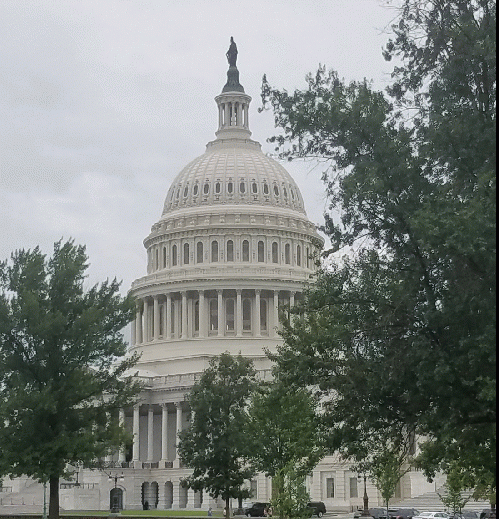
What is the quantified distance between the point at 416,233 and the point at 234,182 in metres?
114

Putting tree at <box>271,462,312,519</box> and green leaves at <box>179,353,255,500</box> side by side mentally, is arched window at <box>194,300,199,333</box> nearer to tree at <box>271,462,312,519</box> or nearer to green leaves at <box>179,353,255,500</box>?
green leaves at <box>179,353,255,500</box>

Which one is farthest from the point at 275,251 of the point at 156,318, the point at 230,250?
the point at 156,318

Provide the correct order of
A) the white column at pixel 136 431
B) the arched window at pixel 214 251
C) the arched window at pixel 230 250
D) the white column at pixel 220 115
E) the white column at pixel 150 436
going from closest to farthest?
the white column at pixel 136 431, the white column at pixel 150 436, the arched window at pixel 230 250, the arched window at pixel 214 251, the white column at pixel 220 115

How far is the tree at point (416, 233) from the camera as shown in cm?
3269

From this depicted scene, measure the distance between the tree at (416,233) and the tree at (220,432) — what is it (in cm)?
3538

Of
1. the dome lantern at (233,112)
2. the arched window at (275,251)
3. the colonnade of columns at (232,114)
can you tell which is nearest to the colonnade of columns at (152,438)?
the arched window at (275,251)

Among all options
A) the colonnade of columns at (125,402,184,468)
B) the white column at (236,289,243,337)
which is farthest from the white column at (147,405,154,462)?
the white column at (236,289,243,337)

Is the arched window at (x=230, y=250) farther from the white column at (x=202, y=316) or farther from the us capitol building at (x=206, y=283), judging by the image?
the white column at (x=202, y=316)

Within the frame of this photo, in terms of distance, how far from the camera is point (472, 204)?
1249 inches

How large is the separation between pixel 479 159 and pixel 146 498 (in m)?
96.7

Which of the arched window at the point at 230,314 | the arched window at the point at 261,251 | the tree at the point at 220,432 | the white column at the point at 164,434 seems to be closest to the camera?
the tree at the point at 220,432

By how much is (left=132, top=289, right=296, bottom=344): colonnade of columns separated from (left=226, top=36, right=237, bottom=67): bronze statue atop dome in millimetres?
38284

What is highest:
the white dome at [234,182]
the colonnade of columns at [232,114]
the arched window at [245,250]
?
the colonnade of columns at [232,114]

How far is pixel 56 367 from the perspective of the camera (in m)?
55.1
